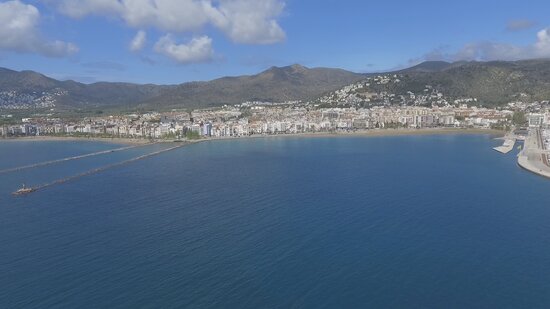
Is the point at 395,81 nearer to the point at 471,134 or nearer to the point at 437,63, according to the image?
the point at 471,134

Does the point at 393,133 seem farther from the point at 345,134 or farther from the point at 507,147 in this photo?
the point at 507,147

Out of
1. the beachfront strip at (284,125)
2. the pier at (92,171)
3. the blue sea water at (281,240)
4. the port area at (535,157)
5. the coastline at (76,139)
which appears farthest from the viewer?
the beachfront strip at (284,125)

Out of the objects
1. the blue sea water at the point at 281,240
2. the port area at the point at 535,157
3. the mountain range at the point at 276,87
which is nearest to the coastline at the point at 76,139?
the blue sea water at the point at 281,240

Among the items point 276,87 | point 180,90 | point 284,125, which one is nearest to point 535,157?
point 284,125

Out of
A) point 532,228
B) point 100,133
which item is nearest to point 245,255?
point 532,228

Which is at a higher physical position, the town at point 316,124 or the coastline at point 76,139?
the town at point 316,124

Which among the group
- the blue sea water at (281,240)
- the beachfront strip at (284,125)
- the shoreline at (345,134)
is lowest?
the blue sea water at (281,240)

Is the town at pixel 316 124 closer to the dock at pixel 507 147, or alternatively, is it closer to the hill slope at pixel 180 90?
the dock at pixel 507 147
